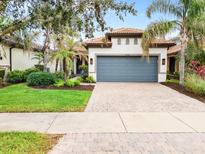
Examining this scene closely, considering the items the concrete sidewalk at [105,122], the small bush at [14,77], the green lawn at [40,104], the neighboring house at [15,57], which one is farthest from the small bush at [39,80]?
the concrete sidewalk at [105,122]

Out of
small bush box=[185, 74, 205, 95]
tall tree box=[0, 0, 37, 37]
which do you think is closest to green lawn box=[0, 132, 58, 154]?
tall tree box=[0, 0, 37, 37]

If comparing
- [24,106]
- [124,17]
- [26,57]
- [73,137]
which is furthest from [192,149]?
[26,57]

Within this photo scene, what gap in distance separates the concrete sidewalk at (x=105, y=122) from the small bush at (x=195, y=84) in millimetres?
5567

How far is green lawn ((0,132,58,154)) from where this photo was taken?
5715 millimetres

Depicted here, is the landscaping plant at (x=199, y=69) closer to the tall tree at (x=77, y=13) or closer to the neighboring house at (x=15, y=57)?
the neighboring house at (x=15, y=57)

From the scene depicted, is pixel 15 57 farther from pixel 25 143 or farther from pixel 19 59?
pixel 25 143

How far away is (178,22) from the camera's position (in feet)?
61.2

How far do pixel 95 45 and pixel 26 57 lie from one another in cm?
855

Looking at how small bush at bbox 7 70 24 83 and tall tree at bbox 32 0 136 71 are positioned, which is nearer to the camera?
tall tree at bbox 32 0 136 71

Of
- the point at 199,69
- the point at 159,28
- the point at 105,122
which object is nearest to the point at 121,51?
the point at 159,28

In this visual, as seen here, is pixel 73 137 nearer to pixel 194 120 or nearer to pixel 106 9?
pixel 106 9

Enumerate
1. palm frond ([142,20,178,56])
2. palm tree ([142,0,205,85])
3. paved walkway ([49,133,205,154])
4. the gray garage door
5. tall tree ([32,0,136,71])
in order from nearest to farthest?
paved walkway ([49,133,205,154]), tall tree ([32,0,136,71]), palm tree ([142,0,205,85]), palm frond ([142,20,178,56]), the gray garage door

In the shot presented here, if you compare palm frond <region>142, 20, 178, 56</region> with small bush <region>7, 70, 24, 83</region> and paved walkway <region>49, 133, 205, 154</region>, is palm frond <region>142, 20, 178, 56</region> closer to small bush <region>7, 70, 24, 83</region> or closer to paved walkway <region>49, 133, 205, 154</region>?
small bush <region>7, 70, 24, 83</region>

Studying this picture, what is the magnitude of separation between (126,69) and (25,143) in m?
17.7
